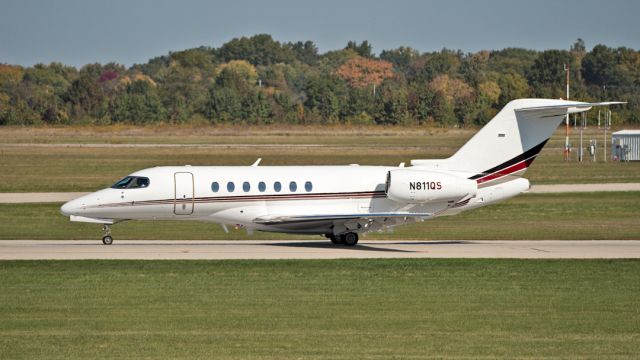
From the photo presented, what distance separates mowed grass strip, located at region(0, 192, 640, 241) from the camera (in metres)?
34.6

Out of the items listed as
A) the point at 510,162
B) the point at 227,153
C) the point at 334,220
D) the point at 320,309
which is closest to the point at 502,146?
the point at 510,162

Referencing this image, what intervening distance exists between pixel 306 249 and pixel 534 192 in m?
22.5

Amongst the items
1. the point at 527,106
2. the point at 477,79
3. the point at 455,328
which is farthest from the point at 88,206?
the point at 477,79

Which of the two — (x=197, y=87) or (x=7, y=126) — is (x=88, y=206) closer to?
(x=7, y=126)

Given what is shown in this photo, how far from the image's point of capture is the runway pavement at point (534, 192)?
46031mm

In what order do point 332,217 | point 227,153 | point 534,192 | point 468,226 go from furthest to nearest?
point 227,153 → point 534,192 → point 468,226 → point 332,217

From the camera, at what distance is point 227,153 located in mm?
76812

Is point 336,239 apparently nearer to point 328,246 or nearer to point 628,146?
point 328,246

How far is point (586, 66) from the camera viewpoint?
17325 centimetres

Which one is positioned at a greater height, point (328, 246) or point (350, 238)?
point (350, 238)

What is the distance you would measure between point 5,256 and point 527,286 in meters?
12.8

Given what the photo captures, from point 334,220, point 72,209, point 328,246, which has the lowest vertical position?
point 328,246

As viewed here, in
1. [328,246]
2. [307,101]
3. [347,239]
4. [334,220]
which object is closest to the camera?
[334,220]

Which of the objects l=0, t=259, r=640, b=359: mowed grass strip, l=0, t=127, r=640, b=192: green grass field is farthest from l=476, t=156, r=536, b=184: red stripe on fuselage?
l=0, t=127, r=640, b=192: green grass field
